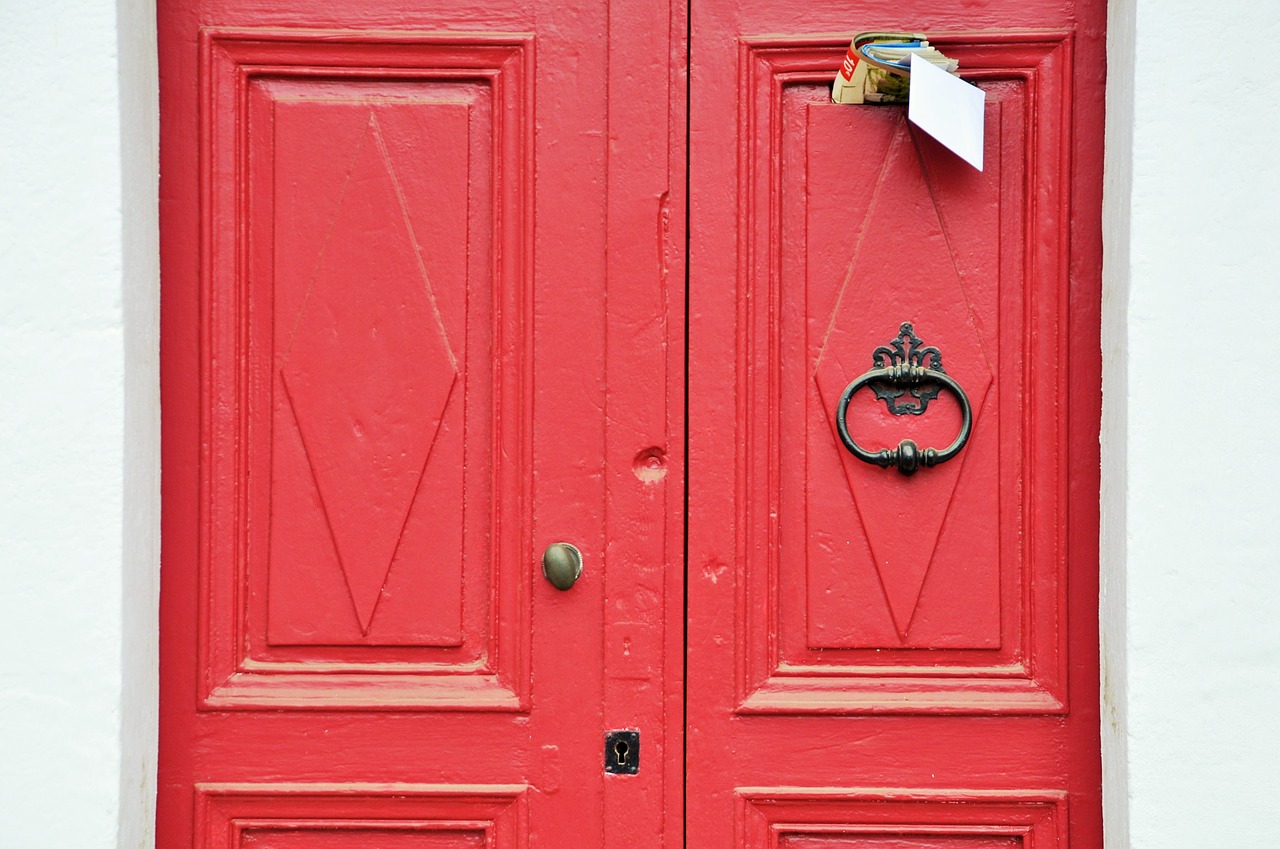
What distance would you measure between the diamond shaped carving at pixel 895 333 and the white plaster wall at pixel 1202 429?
0.96ft

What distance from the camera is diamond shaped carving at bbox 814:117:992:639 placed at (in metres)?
1.78

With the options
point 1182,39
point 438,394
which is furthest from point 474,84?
point 1182,39

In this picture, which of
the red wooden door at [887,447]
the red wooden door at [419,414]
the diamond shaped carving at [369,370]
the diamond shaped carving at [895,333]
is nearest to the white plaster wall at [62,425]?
the red wooden door at [419,414]

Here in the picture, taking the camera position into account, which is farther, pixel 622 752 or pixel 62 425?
pixel 622 752

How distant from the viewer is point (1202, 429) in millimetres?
1602

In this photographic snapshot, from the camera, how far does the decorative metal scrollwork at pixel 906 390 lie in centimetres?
176

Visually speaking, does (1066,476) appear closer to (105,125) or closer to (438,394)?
(438,394)

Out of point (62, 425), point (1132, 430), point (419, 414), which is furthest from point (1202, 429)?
point (62, 425)

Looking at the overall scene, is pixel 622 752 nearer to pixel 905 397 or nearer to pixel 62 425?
pixel 905 397

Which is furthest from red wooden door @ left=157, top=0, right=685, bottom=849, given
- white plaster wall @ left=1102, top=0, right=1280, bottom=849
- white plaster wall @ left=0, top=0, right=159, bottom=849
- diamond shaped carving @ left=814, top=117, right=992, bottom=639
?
white plaster wall @ left=1102, top=0, right=1280, bottom=849

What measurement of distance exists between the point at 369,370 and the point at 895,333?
960mm

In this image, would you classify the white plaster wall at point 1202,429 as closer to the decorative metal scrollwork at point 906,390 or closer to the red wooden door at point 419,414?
the decorative metal scrollwork at point 906,390

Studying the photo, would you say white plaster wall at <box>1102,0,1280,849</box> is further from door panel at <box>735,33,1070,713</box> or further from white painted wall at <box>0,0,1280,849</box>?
door panel at <box>735,33,1070,713</box>

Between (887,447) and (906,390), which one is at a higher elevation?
(906,390)
